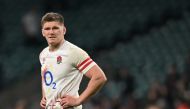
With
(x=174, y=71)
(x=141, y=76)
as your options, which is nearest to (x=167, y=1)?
(x=141, y=76)

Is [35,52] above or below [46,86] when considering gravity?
below

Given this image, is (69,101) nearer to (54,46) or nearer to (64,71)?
(64,71)

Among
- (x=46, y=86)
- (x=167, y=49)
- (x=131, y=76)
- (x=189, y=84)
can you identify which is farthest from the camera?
(x=167, y=49)

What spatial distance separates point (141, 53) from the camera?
1410 centimetres

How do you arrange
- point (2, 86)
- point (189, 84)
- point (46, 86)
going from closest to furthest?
point (46, 86) → point (189, 84) → point (2, 86)

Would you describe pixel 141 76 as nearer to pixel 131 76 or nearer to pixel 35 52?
pixel 131 76

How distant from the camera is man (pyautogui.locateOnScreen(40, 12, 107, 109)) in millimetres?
5039

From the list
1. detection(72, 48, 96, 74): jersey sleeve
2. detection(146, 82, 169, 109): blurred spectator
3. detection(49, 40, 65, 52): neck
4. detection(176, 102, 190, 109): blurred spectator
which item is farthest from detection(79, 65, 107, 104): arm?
detection(146, 82, 169, 109): blurred spectator

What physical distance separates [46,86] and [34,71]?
10233 mm

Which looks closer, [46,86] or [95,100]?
[46,86]

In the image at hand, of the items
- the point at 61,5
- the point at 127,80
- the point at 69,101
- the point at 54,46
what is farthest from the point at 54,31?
the point at 61,5

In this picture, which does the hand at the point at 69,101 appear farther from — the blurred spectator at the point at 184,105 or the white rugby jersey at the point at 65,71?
the blurred spectator at the point at 184,105

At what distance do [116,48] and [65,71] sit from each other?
9.79 metres

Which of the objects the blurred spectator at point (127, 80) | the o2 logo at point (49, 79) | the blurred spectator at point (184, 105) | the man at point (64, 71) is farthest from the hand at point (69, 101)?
the blurred spectator at point (127, 80)
